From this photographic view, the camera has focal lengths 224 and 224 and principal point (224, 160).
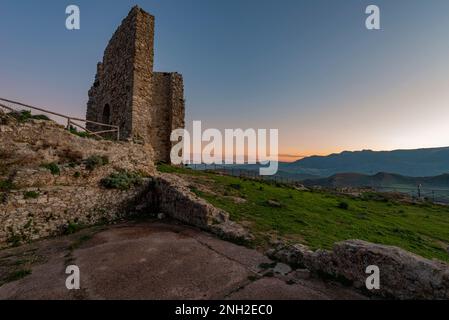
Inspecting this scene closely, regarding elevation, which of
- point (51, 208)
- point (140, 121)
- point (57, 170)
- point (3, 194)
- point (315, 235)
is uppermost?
point (140, 121)

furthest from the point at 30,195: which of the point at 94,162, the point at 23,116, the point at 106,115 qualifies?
the point at 106,115

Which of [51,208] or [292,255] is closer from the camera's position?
[292,255]

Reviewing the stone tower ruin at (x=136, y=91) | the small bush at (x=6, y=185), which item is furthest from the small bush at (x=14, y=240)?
the stone tower ruin at (x=136, y=91)

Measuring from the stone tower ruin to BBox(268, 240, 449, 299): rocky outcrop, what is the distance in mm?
16686

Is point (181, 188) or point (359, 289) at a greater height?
point (181, 188)

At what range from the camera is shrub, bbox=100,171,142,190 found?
496 inches

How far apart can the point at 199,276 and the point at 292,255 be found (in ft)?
9.27

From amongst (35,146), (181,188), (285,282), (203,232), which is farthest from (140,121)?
(285,282)

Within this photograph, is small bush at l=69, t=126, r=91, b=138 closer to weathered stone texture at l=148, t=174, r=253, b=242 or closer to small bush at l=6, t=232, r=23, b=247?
weathered stone texture at l=148, t=174, r=253, b=242

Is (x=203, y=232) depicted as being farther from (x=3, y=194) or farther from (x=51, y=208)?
(x=3, y=194)

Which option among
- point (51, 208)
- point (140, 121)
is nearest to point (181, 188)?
point (51, 208)
